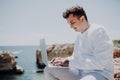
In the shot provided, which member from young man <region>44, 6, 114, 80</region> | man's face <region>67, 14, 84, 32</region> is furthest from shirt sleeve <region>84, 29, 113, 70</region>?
man's face <region>67, 14, 84, 32</region>

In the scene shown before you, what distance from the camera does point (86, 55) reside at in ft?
4.62

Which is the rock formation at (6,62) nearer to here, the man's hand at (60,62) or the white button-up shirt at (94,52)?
the man's hand at (60,62)

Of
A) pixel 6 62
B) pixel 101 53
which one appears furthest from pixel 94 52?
pixel 6 62

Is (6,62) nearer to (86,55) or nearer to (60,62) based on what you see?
(60,62)

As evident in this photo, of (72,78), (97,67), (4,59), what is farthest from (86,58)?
(4,59)

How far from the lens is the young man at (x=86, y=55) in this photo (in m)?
1.33

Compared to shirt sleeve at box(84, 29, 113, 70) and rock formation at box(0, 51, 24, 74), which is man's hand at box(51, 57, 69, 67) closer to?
shirt sleeve at box(84, 29, 113, 70)


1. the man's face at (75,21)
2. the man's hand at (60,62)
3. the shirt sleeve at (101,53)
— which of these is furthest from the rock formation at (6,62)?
the shirt sleeve at (101,53)

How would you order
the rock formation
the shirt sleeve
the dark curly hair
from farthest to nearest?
the rock formation, the dark curly hair, the shirt sleeve

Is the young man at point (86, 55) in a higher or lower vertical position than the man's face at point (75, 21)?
lower

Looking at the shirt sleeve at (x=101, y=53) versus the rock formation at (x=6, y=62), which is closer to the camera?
the shirt sleeve at (x=101, y=53)

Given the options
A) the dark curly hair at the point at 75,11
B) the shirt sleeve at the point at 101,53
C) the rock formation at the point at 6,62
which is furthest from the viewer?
the rock formation at the point at 6,62

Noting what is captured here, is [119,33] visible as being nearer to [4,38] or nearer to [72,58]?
[72,58]

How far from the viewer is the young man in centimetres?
133
